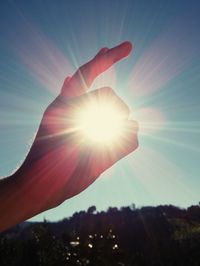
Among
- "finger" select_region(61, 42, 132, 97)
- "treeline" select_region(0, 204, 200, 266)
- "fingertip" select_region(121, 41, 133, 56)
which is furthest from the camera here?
"treeline" select_region(0, 204, 200, 266)

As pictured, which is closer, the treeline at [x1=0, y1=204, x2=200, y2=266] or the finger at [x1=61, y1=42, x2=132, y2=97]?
the finger at [x1=61, y1=42, x2=132, y2=97]

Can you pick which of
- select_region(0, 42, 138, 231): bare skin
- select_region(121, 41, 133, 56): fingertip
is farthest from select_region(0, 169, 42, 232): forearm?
select_region(121, 41, 133, 56): fingertip

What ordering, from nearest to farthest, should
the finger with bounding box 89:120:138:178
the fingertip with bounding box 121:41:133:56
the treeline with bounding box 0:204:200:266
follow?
the finger with bounding box 89:120:138:178, the fingertip with bounding box 121:41:133:56, the treeline with bounding box 0:204:200:266

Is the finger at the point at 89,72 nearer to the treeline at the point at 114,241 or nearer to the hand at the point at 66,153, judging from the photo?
the hand at the point at 66,153

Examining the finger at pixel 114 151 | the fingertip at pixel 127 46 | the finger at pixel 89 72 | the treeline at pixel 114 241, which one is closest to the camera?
the finger at pixel 114 151

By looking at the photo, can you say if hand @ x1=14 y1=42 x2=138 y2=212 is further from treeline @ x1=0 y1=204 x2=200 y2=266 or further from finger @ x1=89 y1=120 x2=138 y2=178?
treeline @ x1=0 y1=204 x2=200 y2=266

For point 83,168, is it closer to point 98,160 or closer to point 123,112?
point 98,160

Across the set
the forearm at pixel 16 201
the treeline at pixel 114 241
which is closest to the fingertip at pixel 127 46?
the forearm at pixel 16 201

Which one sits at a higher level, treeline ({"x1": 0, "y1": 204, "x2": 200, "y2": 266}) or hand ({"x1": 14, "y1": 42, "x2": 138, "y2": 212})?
treeline ({"x1": 0, "y1": 204, "x2": 200, "y2": 266})
